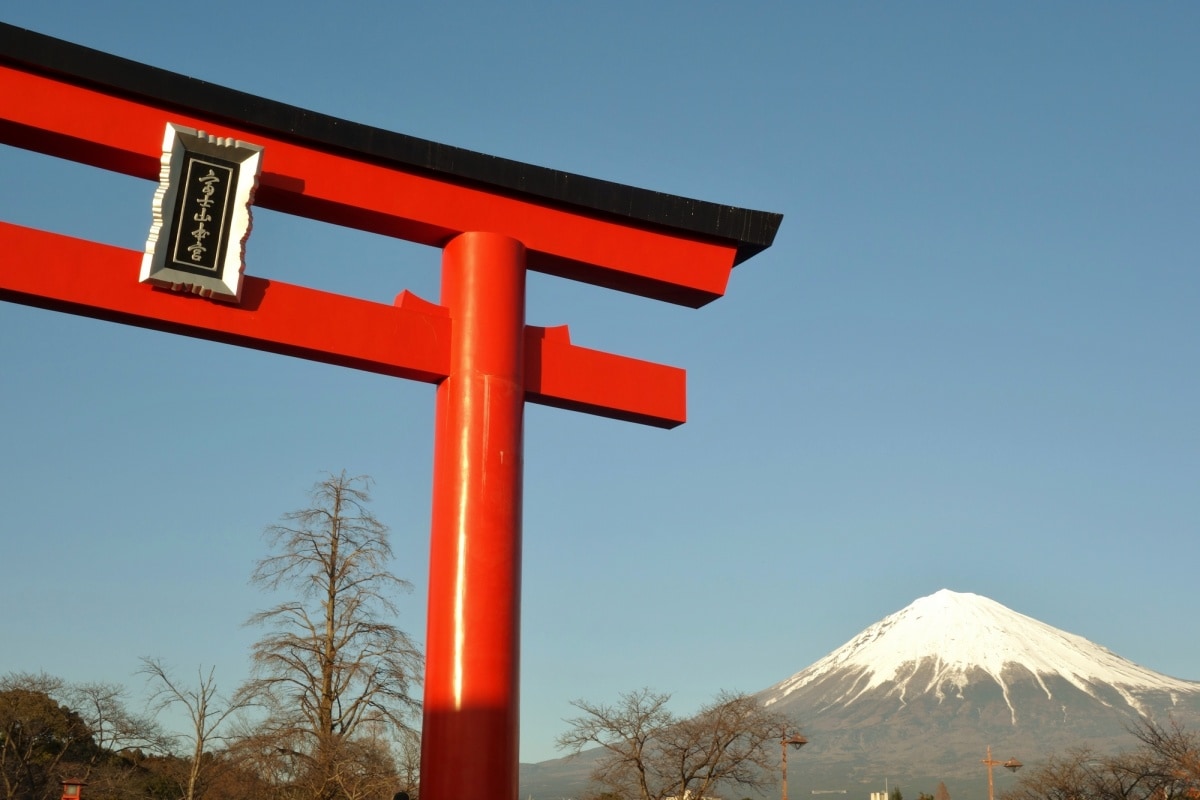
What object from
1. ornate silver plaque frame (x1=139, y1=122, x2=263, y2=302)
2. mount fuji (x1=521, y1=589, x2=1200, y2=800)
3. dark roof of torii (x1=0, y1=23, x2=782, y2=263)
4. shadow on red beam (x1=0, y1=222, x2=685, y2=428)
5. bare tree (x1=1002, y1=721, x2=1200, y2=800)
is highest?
mount fuji (x1=521, y1=589, x2=1200, y2=800)

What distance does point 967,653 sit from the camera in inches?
7042

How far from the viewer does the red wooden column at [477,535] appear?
7.23 metres

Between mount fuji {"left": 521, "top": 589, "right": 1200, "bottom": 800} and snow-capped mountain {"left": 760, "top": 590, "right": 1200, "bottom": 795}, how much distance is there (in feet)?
0.58

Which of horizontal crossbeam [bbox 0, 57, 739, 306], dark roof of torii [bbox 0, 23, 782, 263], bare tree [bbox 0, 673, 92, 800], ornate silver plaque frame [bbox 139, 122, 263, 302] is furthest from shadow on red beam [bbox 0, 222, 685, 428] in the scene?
bare tree [bbox 0, 673, 92, 800]

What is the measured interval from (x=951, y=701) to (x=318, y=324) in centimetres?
17315

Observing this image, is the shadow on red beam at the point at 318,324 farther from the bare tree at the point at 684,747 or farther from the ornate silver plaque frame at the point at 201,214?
the bare tree at the point at 684,747

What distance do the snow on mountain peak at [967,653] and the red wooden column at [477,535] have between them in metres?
175

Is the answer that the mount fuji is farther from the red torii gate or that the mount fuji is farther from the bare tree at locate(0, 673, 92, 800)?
the red torii gate

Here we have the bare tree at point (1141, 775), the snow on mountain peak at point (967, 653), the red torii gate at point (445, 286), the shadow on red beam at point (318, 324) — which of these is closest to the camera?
the shadow on red beam at point (318, 324)

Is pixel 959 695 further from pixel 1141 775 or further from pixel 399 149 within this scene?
pixel 399 149

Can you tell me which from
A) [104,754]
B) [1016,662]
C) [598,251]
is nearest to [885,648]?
[1016,662]

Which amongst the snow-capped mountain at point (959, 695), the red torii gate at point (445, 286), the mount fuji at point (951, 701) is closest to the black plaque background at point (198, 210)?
the red torii gate at point (445, 286)

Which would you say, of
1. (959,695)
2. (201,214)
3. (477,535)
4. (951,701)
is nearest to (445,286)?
(201,214)

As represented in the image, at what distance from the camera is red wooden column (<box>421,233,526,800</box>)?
7.23m
